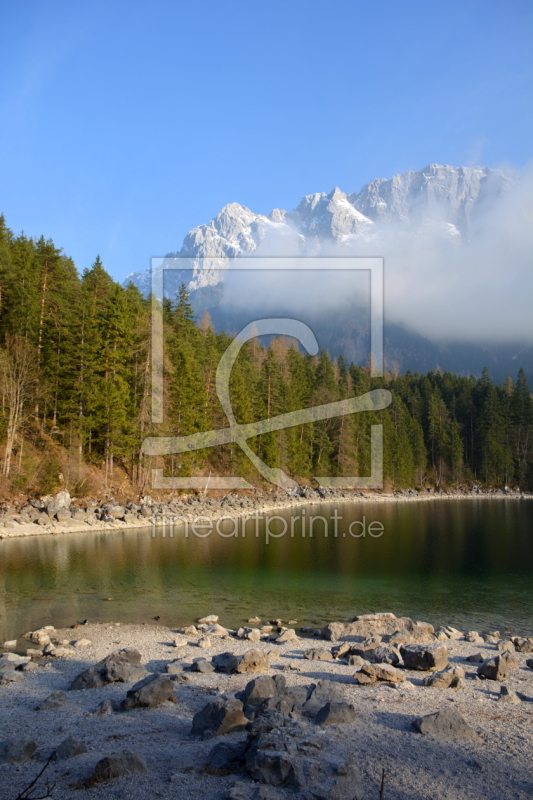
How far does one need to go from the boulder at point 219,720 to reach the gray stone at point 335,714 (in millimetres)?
1142

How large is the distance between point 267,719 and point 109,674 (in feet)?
15.7

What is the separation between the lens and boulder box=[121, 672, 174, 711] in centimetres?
905

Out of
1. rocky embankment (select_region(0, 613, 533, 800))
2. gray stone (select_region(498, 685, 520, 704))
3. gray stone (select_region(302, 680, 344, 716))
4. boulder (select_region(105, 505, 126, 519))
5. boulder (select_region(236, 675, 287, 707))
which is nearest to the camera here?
rocky embankment (select_region(0, 613, 533, 800))

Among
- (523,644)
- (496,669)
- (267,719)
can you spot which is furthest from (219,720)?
(523,644)

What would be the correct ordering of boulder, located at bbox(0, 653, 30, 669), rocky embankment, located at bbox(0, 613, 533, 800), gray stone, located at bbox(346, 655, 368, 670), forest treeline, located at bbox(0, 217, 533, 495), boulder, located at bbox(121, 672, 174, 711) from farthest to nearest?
forest treeline, located at bbox(0, 217, 533, 495), gray stone, located at bbox(346, 655, 368, 670), boulder, located at bbox(0, 653, 30, 669), boulder, located at bbox(121, 672, 174, 711), rocky embankment, located at bbox(0, 613, 533, 800)

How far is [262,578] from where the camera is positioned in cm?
2342

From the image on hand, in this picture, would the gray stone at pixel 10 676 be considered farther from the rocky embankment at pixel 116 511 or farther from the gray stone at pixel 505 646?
the rocky embankment at pixel 116 511

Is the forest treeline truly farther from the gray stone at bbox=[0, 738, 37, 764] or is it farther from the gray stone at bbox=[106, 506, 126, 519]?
the gray stone at bbox=[0, 738, 37, 764]

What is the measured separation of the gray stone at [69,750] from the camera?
6.94m

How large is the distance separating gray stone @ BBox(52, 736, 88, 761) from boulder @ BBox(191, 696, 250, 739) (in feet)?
5.21

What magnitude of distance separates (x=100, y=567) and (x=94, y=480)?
1813cm

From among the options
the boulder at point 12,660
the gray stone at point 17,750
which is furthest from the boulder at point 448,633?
the gray stone at point 17,750

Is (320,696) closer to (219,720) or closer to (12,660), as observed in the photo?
(219,720)

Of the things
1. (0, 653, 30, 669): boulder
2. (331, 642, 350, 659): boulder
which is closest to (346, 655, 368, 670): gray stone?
(331, 642, 350, 659): boulder
